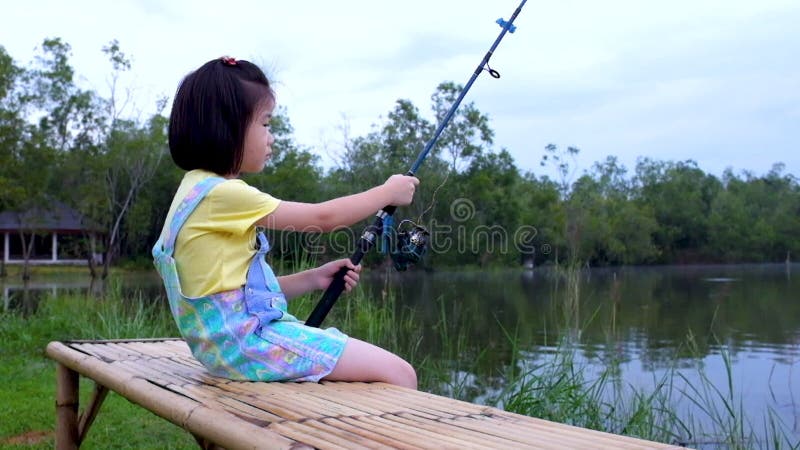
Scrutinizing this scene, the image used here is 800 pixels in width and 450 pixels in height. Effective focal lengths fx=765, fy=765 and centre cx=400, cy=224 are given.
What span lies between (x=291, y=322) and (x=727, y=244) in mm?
36883

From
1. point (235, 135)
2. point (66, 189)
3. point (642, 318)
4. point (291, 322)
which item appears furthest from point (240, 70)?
point (66, 189)

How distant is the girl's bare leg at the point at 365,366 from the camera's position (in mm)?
1639

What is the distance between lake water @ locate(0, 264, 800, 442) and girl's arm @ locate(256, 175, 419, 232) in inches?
82.6

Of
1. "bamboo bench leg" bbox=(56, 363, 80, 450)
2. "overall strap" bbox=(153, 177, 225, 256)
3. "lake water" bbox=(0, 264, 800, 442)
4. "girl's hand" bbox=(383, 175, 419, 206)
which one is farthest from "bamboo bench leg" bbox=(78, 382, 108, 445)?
"lake water" bbox=(0, 264, 800, 442)

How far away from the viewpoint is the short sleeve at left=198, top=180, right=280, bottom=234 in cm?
163

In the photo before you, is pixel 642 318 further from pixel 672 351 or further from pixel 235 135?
pixel 235 135

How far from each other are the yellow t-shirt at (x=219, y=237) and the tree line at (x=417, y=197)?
11.8ft

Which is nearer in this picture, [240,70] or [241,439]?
[241,439]

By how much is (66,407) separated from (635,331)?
7.94 meters

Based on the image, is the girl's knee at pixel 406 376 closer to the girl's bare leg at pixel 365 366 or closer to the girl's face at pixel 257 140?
the girl's bare leg at pixel 365 366

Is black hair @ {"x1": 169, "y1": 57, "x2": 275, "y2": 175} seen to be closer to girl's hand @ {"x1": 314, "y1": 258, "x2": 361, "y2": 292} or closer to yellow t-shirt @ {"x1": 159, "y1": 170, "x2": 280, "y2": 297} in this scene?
yellow t-shirt @ {"x1": 159, "y1": 170, "x2": 280, "y2": 297}

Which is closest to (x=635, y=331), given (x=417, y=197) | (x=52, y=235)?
(x=417, y=197)

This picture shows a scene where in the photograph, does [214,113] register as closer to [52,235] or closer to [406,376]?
[406,376]

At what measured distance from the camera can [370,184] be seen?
33.6 feet
